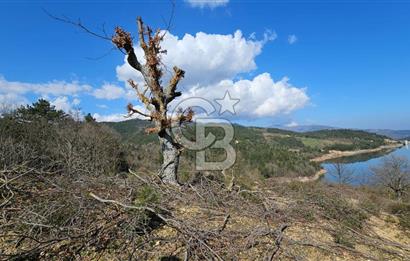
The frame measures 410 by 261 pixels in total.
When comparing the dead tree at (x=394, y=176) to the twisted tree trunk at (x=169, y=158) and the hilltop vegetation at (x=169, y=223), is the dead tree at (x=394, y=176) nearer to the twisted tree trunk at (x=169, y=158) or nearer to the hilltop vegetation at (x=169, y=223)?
the hilltop vegetation at (x=169, y=223)

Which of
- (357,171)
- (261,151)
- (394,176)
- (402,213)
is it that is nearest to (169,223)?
(402,213)

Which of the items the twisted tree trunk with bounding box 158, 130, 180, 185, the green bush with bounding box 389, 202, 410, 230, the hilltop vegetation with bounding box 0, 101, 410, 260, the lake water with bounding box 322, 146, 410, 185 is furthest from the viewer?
the lake water with bounding box 322, 146, 410, 185

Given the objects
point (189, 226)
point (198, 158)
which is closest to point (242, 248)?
point (189, 226)

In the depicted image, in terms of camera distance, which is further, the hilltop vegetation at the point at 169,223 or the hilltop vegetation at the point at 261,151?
the hilltop vegetation at the point at 261,151

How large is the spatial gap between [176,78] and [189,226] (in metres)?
3.80

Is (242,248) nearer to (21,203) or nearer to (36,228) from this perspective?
(36,228)

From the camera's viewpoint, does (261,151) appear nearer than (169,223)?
No

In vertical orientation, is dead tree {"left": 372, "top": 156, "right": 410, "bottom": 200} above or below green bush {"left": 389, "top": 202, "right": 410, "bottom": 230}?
below

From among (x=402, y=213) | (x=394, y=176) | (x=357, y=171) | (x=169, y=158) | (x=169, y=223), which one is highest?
(x=169, y=158)

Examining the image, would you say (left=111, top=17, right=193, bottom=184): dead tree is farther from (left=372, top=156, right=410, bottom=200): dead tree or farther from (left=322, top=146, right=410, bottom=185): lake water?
(left=372, top=156, right=410, bottom=200): dead tree

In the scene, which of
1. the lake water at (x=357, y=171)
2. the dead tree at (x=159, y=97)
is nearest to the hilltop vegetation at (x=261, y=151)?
the dead tree at (x=159, y=97)

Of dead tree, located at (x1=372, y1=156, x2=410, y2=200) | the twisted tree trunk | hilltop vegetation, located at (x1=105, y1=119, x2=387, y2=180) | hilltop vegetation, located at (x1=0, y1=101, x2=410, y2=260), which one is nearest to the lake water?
dead tree, located at (x1=372, y1=156, x2=410, y2=200)

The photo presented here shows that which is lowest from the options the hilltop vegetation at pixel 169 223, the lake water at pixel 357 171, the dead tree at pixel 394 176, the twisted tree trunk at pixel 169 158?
the lake water at pixel 357 171

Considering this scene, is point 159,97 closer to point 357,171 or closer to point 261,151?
point 261,151
